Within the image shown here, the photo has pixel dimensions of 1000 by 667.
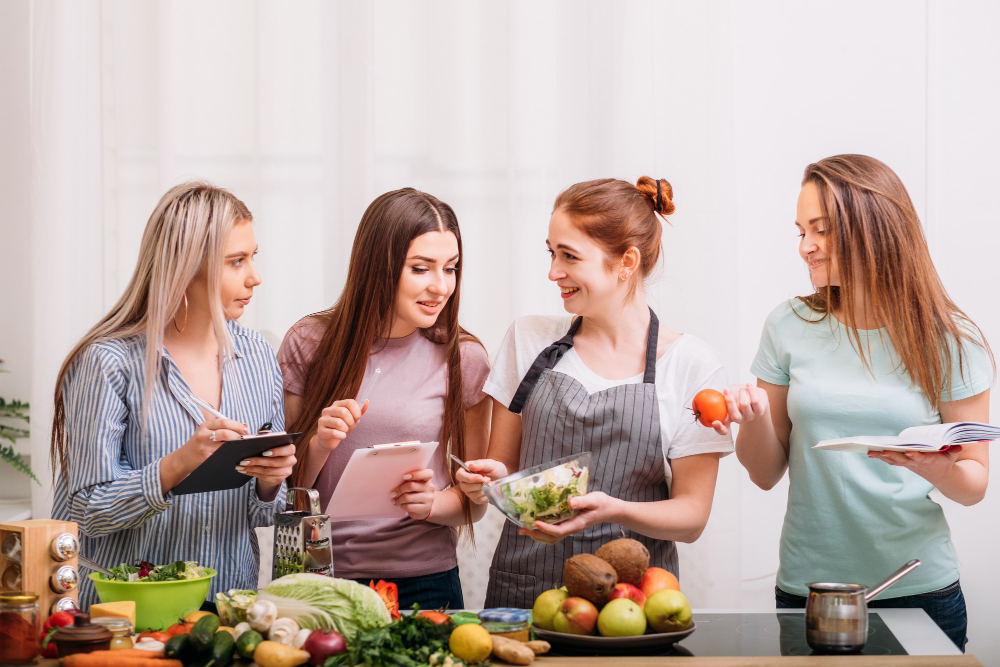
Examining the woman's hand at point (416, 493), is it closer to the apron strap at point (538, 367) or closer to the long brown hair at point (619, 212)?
the apron strap at point (538, 367)

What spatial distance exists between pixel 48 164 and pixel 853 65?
9.68 ft

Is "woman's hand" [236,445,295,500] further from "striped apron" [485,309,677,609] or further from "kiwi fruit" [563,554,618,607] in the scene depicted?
"kiwi fruit" [563,554,618,607]

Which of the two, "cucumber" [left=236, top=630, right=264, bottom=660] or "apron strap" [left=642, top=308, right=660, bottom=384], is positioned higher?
"apron strap" [left=642, top=308, right=660, bottom=384]

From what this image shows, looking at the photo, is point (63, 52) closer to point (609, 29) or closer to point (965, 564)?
point (609, 29)

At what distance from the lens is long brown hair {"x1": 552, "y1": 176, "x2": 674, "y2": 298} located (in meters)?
2.19

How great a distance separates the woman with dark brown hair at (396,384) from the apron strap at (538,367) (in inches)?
6.3

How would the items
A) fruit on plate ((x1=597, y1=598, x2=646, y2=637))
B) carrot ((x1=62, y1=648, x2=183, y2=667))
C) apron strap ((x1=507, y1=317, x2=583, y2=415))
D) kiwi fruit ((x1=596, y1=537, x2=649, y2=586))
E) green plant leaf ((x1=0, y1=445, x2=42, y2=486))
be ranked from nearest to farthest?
carrot ((x1=62, y1=648, x2=183, y2=667))
fruit on plate ((x1=597, y1=598, x2=646, y2=637))
kiwi fruit ((x1=596, y1=537, x2=649, y2=586))
apron strap ((x1=507, y1=317, x2=583, y2=415))
green plant leaf ((x1=0, y1=445, x2=42, y2=486))

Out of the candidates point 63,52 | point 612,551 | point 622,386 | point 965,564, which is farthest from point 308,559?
point 965,564

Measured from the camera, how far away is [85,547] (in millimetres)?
2037

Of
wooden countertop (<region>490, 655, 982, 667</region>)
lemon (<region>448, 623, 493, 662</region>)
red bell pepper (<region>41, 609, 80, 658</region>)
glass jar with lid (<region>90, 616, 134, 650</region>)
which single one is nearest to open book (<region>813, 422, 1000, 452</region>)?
wooden countertop (<region>490, 655, 982, 667</region>)

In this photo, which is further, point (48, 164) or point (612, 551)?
point (48, 164)

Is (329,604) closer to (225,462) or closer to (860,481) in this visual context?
(225,462)

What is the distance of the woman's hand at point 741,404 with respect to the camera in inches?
77.0

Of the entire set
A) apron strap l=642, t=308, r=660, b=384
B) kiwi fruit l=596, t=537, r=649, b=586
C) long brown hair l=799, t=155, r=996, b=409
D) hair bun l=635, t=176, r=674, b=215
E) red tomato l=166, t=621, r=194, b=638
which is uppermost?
hair bun l=635, t=176, r=674, b=215
